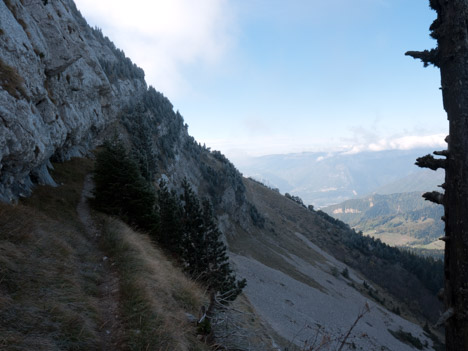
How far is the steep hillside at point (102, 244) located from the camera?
232 inches

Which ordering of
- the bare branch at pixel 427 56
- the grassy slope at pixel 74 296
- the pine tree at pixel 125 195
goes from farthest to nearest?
the pine tree at pixel 125 195
the bare branch at pixel 427 56
the grassy slope at pixel 74 296

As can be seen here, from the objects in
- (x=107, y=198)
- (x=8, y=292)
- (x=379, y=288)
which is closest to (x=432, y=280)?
(x=379, y=288)

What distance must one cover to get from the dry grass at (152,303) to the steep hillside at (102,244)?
43 mm

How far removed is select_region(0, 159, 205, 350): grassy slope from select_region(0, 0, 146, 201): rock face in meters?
4.74

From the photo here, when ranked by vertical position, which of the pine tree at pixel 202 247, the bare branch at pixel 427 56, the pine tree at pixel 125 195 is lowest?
the pine tree at pixel 202 247

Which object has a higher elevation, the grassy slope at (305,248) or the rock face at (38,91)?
the rock face at (38,91)

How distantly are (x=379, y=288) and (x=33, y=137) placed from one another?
89.6m

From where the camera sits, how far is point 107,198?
18.8 metres

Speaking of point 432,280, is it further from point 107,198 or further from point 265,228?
point 107,198

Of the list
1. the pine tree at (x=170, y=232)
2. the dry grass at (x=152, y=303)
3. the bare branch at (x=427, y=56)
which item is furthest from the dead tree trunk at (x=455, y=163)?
the pine tree at (x=170, y=232)

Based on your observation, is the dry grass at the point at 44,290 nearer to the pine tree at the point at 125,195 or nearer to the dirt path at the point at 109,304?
the dirt path at the point at 109,304

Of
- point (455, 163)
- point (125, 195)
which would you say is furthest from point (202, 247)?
point (455, 163)

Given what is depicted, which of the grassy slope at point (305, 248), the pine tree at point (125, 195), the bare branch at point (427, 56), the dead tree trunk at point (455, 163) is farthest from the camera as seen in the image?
the grassy slope at point (305, 248)

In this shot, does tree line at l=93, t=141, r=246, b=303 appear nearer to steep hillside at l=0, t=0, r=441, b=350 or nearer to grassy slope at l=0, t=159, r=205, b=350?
steep hillside at l=0, t=0, r=441, b=350
